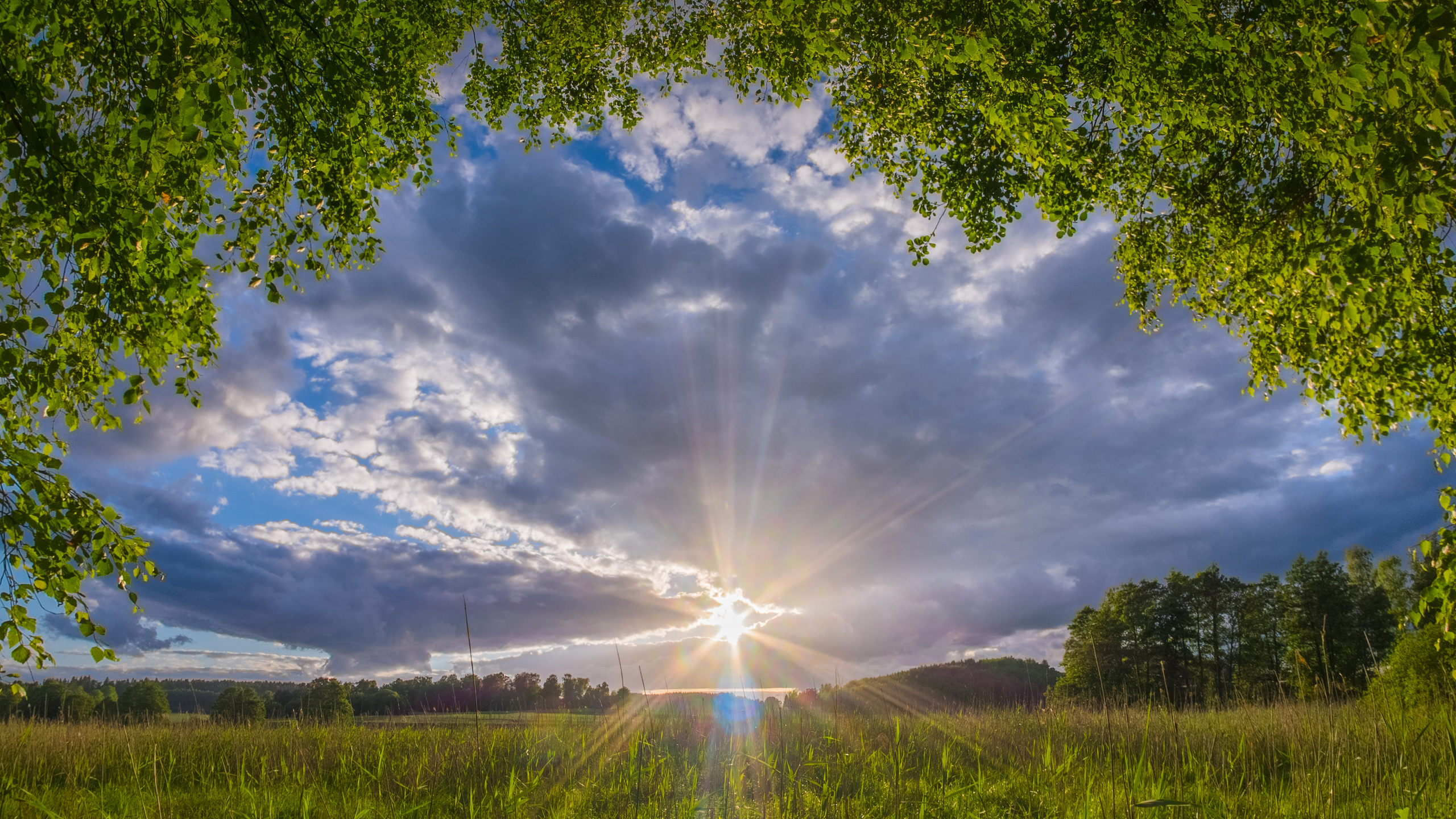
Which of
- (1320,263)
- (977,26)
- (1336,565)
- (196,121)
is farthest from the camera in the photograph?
(1336,565)

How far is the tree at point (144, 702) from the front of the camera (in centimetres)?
1099

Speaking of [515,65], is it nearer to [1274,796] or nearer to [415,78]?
[415,78]

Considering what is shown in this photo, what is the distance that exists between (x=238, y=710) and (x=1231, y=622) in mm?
49981

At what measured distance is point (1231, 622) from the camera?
41.9 meters

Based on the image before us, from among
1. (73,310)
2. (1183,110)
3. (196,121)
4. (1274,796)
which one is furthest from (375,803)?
(1183,110)

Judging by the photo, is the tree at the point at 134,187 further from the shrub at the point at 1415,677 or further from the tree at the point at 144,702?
the shrub at the point at 1415,677

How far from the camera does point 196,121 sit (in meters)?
4.83

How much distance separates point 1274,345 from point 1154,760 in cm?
609

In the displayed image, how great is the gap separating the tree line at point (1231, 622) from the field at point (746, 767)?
2687cm

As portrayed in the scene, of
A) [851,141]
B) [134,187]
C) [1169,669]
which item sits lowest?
[1169,669]

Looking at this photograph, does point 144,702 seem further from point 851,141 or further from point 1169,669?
point 1169,669

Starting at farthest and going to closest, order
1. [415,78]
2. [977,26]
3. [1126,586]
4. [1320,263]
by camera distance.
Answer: [1126,586] → [415,78] → [977,26] → [1320,263]

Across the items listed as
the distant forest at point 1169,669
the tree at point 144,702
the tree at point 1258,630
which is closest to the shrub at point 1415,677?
the distant forest at point 1169,669

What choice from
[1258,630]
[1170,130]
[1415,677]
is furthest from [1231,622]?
[1170,130]
